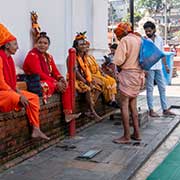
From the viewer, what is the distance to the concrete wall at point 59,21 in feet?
18.2

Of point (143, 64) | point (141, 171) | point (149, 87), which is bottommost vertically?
point (141, 171)

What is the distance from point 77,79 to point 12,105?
213 cm

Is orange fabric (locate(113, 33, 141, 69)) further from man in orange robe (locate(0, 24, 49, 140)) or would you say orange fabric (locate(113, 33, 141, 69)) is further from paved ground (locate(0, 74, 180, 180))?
man in orange robe (locate(0, 24, 49, 140))

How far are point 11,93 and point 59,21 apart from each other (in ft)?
9.26

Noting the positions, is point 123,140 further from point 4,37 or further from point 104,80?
point 4,37

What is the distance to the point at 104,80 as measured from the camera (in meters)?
7.05

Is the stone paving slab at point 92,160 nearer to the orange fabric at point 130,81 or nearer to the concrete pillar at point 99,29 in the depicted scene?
the orange fabric at point 130,81

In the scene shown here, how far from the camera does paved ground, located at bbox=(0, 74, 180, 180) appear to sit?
4137 millimetres

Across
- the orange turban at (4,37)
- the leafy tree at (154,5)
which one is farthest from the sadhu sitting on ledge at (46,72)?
the leafy tree at (154,5)

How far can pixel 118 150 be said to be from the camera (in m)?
5.12

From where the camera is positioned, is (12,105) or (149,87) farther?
(149,87)

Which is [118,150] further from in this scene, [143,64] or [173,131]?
[173,131]

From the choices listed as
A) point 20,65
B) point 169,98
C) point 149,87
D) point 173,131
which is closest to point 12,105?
point 20,65

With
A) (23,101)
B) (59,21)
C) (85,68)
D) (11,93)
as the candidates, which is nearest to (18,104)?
(23,101)
